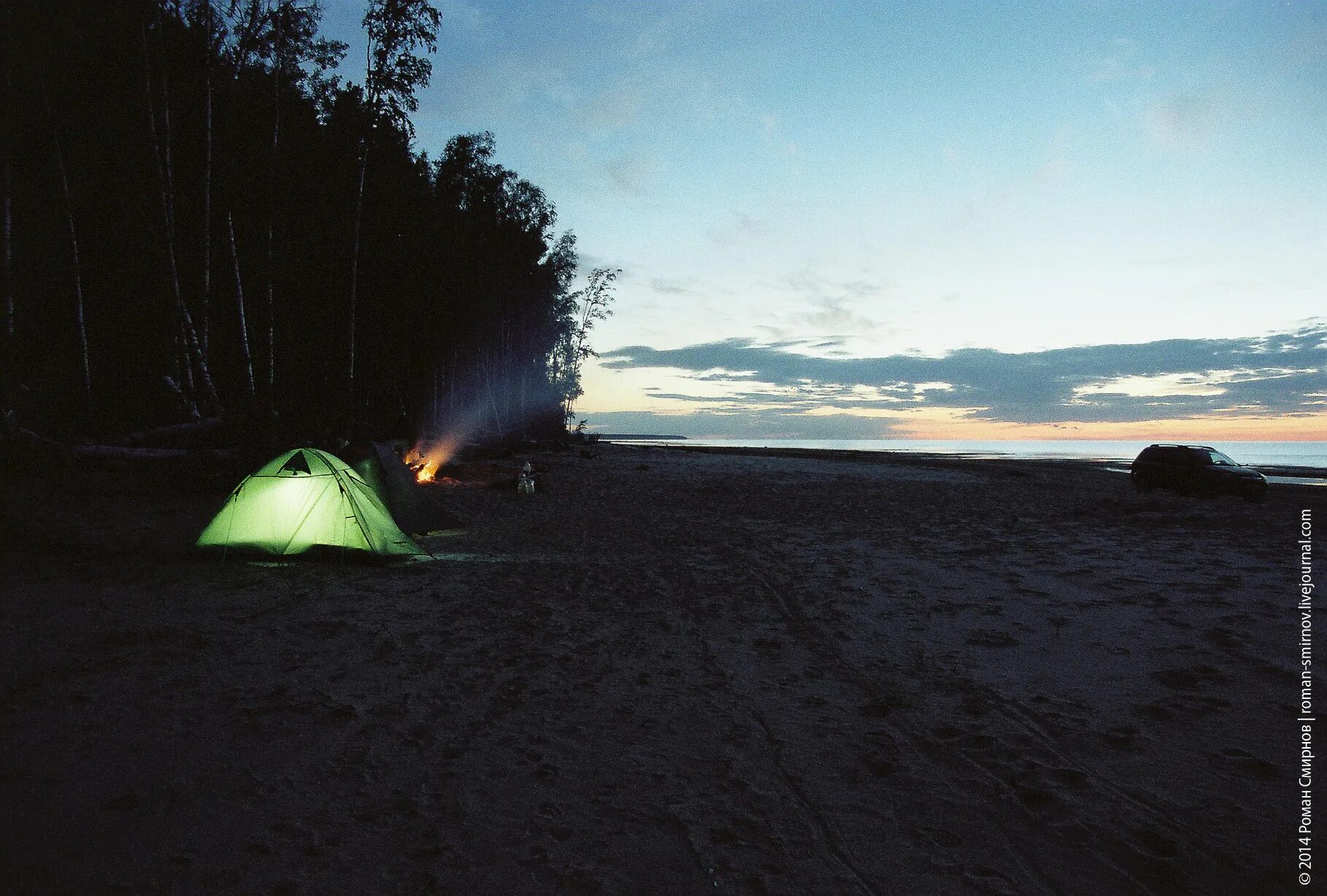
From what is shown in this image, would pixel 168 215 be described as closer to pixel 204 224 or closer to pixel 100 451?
pixel 204 224

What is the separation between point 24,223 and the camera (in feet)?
53.3

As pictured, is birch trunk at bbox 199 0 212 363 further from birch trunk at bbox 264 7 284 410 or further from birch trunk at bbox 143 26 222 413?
birch trunk at bbox 264 7 284 410

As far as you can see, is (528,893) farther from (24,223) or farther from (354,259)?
(24,223)

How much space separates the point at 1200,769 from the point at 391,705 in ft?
18.0

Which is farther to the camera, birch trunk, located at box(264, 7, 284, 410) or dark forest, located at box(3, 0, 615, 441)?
birch trunk, located at box(264, 7, 284, 410)

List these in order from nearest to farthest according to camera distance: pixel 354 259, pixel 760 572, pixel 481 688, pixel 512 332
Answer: pixel 481 688
pixel 760 572
pixel 354 259
pixel 512 332

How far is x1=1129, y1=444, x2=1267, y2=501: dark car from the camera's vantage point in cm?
1969

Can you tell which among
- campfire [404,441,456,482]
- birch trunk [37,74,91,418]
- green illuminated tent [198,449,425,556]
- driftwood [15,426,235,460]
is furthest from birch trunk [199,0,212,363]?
green illuminated tent [198,449,425,556]

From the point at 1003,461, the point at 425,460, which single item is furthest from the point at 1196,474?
the point at 1003,461

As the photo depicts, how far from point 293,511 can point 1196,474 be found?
24920 millimetres

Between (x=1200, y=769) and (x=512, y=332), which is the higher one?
(x=512, y=332)

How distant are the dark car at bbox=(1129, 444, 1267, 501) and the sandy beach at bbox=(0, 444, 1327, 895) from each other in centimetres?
1164

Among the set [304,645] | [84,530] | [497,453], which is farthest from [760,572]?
[497,453]

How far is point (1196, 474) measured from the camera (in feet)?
68.1
